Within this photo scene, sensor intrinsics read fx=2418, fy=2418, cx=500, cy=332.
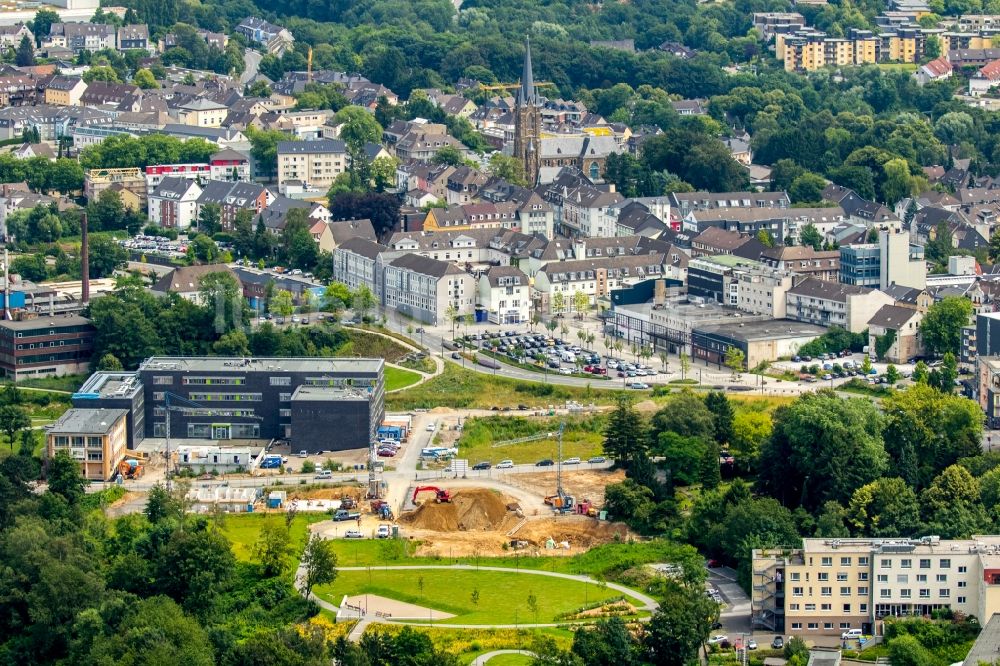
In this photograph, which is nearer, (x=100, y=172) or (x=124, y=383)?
(x=124, y=383)

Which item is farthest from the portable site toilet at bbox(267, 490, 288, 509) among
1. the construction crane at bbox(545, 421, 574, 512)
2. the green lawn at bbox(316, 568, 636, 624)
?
the construction crane at bbox(545, 421, 574, 512)

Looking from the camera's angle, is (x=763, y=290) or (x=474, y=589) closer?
(x=474, y=589)

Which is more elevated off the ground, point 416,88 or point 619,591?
point 416,88

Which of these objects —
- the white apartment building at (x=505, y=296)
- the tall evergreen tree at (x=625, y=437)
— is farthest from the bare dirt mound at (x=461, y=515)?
the white apartment building at (x=505, y=296)

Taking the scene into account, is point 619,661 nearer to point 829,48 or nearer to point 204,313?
point 204,313

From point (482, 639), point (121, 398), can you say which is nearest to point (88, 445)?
point (121, 398)

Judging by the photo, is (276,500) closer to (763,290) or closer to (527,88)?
→ (763,290)

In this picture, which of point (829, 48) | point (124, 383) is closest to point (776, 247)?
point (124, 383)
